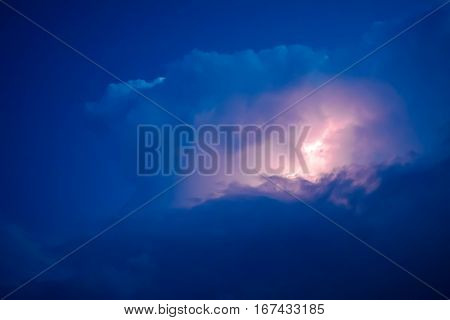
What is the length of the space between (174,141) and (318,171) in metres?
2.98

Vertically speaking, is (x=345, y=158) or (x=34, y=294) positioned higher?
(x=345, y=158)

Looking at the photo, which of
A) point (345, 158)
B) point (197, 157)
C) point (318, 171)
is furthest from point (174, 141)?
point (345, 158)

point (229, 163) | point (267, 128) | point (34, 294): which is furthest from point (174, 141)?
point (34, 294)

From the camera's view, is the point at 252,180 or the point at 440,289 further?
the point at 252,180

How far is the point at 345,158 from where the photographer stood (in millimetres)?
6473

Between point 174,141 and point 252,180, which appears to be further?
point 252,180

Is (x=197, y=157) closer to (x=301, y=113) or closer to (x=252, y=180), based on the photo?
(x=252, y=180)

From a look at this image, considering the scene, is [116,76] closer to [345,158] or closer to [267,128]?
[267,128]

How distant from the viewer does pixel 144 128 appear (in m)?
6.23

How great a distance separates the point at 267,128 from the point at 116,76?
3.23 meters
